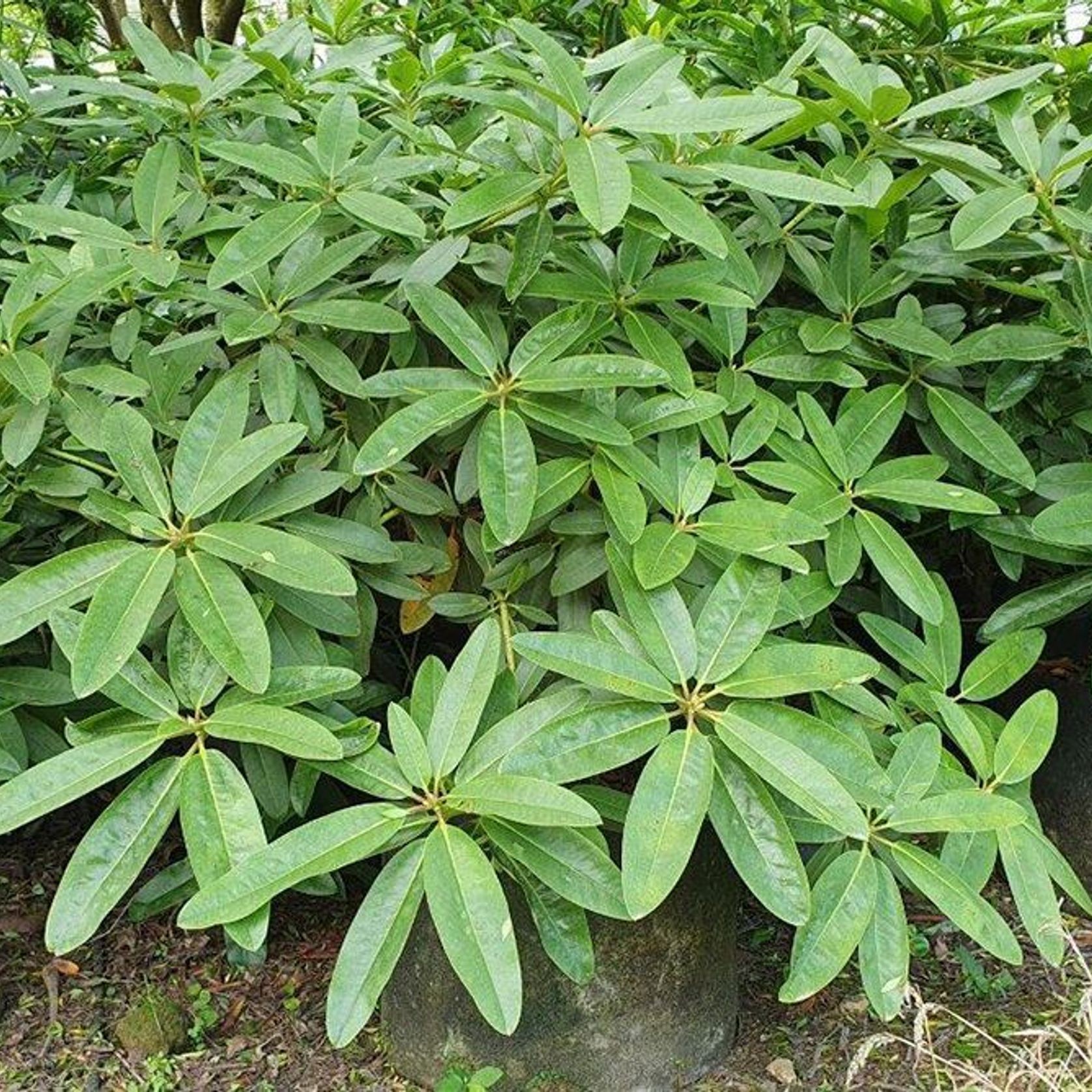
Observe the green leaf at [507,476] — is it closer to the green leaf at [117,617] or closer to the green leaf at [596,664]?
the green leaf at [596,664]

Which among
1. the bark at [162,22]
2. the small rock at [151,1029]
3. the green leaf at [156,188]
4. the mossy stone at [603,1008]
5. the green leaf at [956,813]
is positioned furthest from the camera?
the bark at [162,22]

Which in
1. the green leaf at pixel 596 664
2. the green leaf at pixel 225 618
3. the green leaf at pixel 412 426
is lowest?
the green leaf at pixel 596 664

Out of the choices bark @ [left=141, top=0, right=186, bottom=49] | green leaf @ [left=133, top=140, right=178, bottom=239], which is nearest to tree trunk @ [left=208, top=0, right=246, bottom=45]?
bark @ [left=141, top=0, right=186, bottom=49]

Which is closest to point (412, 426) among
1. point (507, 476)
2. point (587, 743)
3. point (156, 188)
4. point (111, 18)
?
point (507, 476)

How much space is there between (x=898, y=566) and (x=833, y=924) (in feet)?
1.18

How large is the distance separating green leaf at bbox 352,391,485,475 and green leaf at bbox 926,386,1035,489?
1.71 feet

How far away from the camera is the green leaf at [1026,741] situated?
1154 mm

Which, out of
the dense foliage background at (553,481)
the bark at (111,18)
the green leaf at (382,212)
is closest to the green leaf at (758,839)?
the dense foliage background at (553,481)

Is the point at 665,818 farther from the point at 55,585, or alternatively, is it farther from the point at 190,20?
the point at 190,20

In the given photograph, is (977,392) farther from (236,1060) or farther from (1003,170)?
(236,1060)

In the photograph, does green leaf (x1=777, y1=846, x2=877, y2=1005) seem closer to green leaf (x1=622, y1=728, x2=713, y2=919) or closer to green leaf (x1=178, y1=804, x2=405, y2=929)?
green leaf (x1=622, y1=728, x2=713, y2=919)

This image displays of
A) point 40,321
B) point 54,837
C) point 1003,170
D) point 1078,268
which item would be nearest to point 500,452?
point 40,321

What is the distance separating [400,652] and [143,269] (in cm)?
60

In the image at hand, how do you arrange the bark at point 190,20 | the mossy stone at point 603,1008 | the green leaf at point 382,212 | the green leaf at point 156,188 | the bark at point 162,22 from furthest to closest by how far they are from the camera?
1. the bark at point 162,22
2. the bark at point 190,20
3. the mossy stone at point 603,1008
4. the green leaf at point 156,188
5. the green leaf at point 382,212
